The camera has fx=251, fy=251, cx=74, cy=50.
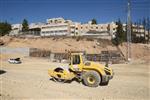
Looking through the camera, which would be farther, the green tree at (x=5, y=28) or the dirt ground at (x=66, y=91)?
the green tree at (x=5, y=28)

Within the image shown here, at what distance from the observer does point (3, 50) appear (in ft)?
184

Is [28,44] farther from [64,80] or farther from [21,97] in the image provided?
[21,97]

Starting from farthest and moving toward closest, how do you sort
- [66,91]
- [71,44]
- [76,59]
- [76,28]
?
[76,28] → [71,44] → [76,59] → [66,91]

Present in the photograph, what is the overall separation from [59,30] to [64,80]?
89.9 metres

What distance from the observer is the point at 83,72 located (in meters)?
20.0

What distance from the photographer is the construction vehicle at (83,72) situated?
63.2 feet

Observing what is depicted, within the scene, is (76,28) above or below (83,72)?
above

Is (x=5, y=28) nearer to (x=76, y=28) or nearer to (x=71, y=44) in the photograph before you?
(x=76, y=28)

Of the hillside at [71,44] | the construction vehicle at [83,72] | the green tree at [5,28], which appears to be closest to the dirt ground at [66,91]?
the construction vehicle at [83,72]

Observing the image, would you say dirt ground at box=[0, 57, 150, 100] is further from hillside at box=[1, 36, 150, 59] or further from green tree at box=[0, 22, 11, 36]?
green tree at box=[0, 22, 11, 36]

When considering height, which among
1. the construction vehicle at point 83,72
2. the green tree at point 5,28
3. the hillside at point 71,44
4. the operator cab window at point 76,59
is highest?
the green tree at point 5,28

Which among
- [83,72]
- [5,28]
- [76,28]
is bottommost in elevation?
[83,72]

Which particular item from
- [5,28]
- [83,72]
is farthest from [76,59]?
[5,28]

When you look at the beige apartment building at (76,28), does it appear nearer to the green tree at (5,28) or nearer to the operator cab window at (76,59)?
the green tree at (5,28)
